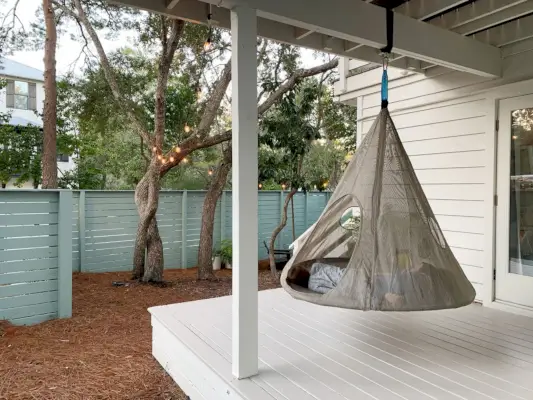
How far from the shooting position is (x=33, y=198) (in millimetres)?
3682

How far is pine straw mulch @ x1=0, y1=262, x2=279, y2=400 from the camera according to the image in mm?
2521

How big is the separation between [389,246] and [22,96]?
43.4 feet

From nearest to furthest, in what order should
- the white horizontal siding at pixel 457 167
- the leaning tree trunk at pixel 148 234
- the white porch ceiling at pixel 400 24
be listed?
the white porch ceiling at pixel 400 24
the white horizontal siding at pixel 457 167
the leaning tree trunk at pixel 148 234

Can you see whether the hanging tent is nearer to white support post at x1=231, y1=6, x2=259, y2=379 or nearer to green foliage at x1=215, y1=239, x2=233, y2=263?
white support post at x1=231, y1=6, x2=259, y2=379

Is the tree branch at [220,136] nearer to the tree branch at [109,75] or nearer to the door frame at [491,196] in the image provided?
the tree branch at [109,75]

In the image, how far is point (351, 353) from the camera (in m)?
2.20

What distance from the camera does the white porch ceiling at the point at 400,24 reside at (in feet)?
6.40

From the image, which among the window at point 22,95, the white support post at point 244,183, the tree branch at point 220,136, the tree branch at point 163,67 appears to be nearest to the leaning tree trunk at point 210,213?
the tree branch at point 220,136

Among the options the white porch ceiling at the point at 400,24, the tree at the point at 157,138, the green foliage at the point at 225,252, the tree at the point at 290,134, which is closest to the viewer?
the white porch ceiling at the point at 400,24

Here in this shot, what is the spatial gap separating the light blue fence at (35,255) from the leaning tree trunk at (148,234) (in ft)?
5.65

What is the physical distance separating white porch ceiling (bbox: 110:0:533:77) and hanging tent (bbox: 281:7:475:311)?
37 cm

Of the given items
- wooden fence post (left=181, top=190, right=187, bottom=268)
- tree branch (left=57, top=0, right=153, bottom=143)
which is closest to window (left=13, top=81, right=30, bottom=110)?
tree branch (left=57, top=0, right=153, bottom=143)

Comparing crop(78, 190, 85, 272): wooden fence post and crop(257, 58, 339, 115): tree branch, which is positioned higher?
crop(257, 58, 339, 115): tree branch

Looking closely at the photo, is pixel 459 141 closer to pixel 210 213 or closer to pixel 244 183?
pixel 244 183
